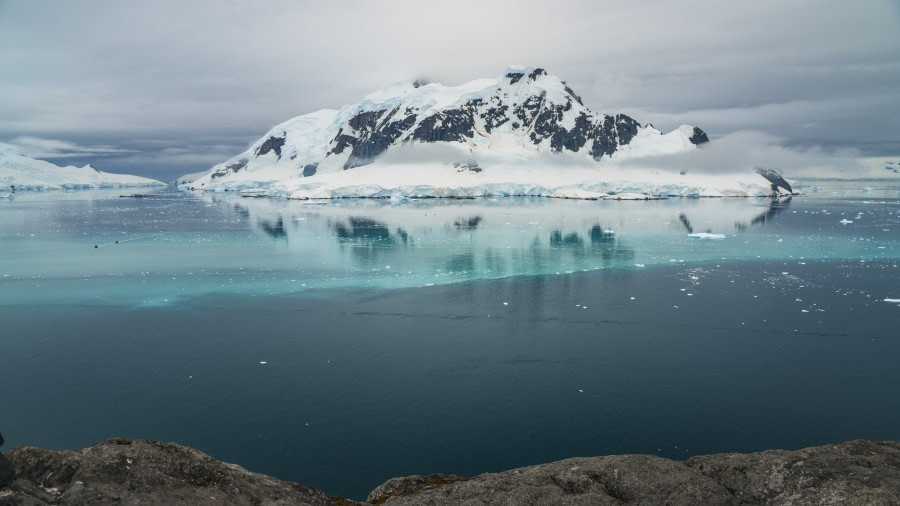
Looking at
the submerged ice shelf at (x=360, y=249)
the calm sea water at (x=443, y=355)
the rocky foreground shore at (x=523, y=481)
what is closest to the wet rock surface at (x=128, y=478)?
the rocky foreground shore at (x=523, y=481)

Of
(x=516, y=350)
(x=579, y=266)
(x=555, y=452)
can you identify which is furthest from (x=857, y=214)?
(x=555, y=452)

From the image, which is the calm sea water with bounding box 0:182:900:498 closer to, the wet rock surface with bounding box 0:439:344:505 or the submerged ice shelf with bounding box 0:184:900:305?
the submerged ice shelf with bounding box 0:184:900:305

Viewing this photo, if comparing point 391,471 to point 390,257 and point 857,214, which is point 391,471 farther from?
point 857,214

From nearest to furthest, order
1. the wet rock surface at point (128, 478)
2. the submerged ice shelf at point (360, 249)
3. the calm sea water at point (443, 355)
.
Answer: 1. the wet rock surface at point (128, 478)
2. the calm sea water at point (443, 355)
3. the submerged ice shelf at point (360, 249)

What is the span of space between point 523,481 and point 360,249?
50.1m

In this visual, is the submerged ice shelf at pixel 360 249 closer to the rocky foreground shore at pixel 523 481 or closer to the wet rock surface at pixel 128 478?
the rocky foreground shore at pixel 523 481

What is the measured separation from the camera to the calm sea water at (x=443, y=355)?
19.5 metres

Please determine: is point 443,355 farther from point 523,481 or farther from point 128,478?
point 128,478

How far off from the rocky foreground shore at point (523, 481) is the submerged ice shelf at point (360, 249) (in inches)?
1175

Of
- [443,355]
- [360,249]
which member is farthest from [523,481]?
[360,249]

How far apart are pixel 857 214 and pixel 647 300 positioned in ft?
312

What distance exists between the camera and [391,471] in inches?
691

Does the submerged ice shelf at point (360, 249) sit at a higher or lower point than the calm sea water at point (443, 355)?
higher

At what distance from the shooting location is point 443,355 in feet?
88.4
